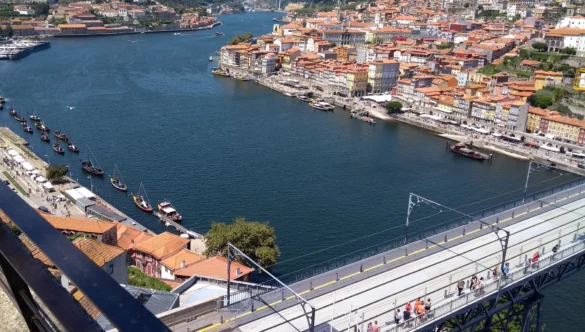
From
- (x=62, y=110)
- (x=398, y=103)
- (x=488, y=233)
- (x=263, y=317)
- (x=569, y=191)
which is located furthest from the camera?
(x=398, y=103)

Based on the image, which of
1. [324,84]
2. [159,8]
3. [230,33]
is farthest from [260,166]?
[159,8]

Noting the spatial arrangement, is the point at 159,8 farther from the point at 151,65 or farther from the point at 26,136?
the point at 26,136

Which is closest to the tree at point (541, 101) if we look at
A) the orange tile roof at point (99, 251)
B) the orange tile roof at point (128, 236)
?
the orange tile roof at point (128, 236)

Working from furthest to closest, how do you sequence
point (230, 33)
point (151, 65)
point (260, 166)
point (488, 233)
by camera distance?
point (230, 33)
point (151, 65)
point (260, 166)
point (488, 233)

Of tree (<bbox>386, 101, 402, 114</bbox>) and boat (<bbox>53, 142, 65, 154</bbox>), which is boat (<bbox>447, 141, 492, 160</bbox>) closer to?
tree (<bbox>386, 101, 402, 114</bbox>)

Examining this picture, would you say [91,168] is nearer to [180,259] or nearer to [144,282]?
[180,259]

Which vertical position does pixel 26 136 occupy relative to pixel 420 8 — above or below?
below

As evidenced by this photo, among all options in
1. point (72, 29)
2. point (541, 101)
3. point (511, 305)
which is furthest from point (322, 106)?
point (72, 29)
